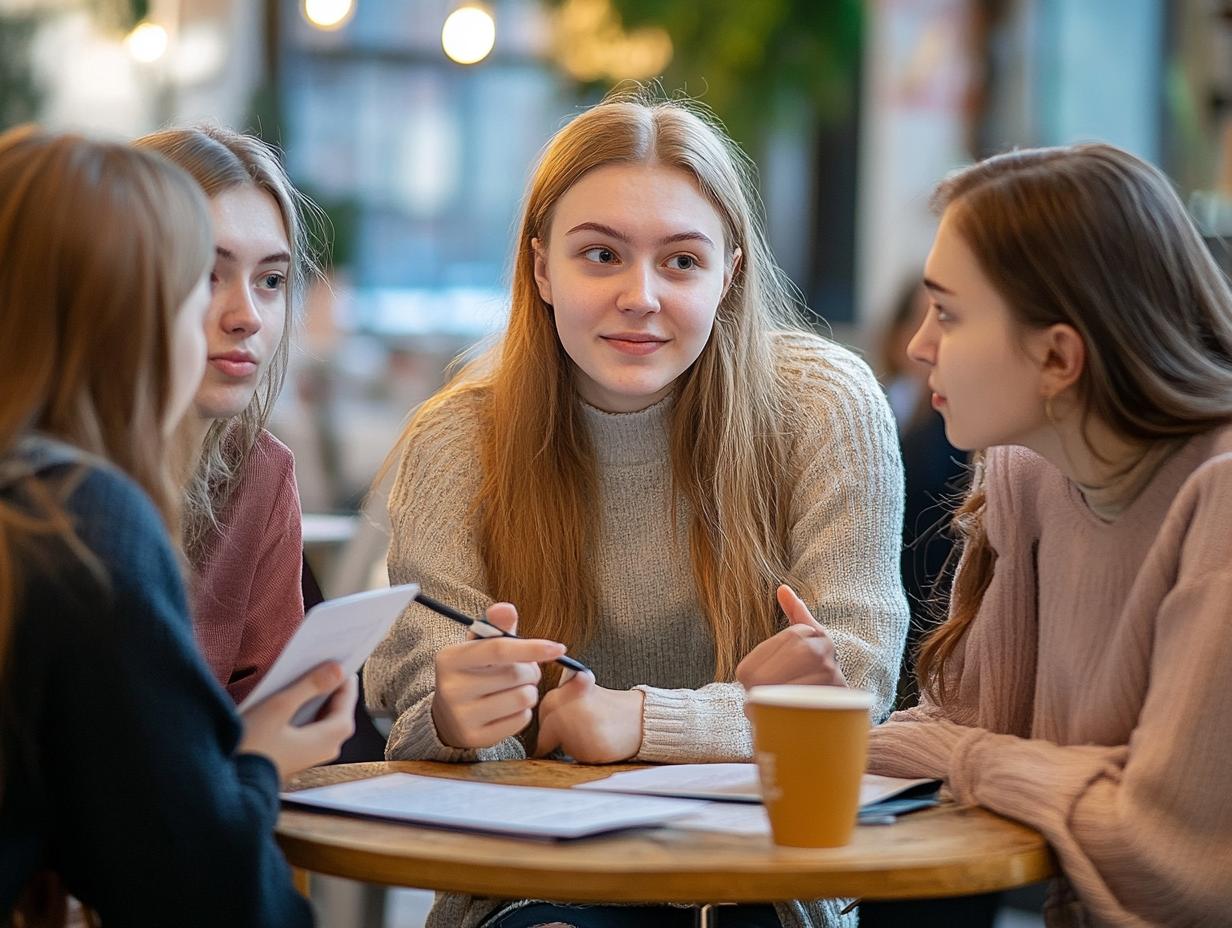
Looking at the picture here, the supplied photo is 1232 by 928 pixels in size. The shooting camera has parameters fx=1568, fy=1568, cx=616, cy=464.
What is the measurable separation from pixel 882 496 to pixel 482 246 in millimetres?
7258

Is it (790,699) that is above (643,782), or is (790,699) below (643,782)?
above

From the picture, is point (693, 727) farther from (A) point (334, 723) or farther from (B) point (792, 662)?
(A) point (334, 723)

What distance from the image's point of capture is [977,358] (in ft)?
4.28

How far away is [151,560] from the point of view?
3.51 feet

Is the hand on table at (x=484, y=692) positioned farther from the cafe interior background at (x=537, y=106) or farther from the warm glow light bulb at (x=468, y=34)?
the cafe interior background at (x=537, y=106)

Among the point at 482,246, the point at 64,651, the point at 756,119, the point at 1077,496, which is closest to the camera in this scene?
the point at 64,651

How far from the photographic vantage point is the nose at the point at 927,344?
1360 millimetres

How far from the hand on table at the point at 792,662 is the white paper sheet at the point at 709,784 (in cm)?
9

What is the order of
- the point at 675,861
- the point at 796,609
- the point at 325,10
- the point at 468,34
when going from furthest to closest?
the point at 468,34 < the point at 325,10 < the point at 796,609 < the point at 675,861

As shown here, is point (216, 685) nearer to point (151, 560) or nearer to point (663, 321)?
point (151, 560)

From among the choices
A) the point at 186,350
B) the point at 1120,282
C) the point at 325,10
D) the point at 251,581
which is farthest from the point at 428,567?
the point at 325,10

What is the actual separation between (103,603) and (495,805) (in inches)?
13.2

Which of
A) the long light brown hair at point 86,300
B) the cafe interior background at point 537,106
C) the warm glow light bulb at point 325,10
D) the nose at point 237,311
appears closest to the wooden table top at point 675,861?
the long light brown hair at point 86,300

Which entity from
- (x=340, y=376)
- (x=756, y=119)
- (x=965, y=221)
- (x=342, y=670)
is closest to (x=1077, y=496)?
(x=965, y=221)
